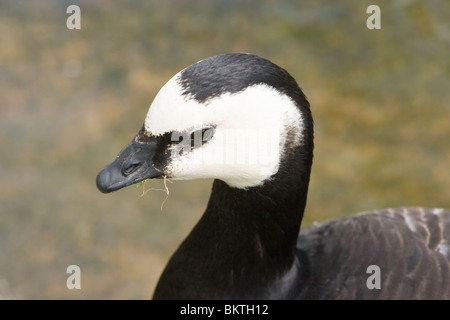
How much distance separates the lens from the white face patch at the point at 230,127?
91.1 inches

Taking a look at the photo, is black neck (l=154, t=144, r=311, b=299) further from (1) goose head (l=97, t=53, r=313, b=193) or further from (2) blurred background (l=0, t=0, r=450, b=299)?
(2) blurred background (l=0, t=0, r=450, b=299)

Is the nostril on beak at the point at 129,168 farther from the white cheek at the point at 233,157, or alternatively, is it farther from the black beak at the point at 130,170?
the white cheek at the point at 233,157

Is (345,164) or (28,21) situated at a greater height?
(28,21)

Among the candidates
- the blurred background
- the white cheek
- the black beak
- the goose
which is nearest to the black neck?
the goose

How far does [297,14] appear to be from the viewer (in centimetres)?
642

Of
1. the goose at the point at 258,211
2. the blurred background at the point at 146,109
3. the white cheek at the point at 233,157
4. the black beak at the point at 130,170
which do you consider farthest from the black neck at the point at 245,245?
the blurred background at the point at 146,109

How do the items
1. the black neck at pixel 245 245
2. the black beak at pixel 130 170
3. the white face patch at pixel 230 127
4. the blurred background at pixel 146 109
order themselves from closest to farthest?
the white face patch at pixel 230 127
the black beak at pixel 130 170
the black neck at pixel 245 245
the blurred background at pixel 146 109

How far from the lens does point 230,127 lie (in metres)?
2.35

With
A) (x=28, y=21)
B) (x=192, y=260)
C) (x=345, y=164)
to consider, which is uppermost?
(x=28, y=21)

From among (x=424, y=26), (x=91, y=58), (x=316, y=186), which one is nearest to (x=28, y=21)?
(x=91, y=58)
